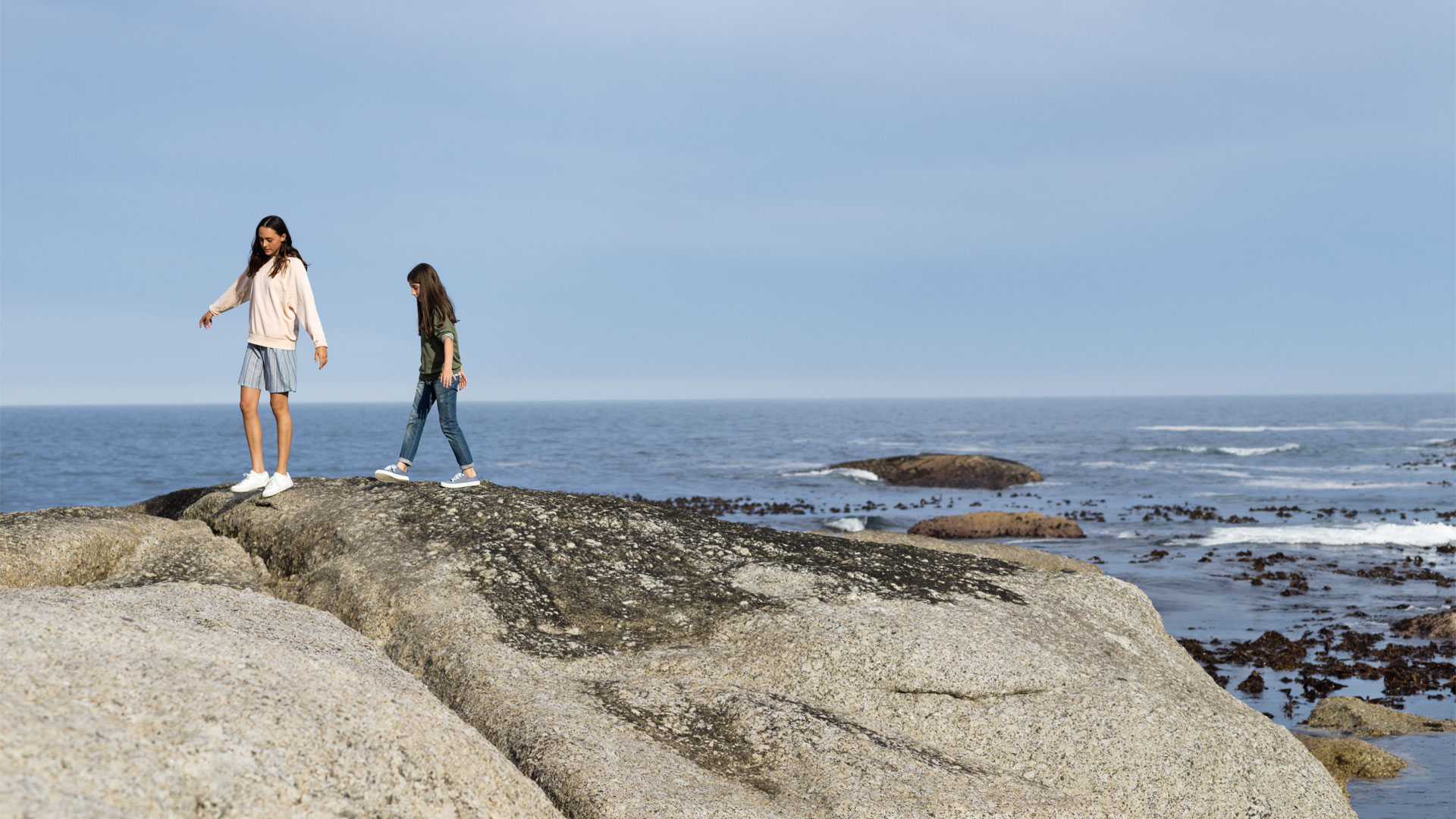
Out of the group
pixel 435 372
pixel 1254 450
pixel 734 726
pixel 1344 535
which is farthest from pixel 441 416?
pixel 1254 450

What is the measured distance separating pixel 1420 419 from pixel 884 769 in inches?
6419

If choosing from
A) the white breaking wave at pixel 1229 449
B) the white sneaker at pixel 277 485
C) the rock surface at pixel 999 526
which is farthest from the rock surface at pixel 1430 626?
the white breaking wave at pixel 1229 449

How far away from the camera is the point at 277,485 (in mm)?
8586

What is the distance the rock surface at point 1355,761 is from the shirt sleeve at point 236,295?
35.0 feet

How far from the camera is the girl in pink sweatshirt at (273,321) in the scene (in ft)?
27.9

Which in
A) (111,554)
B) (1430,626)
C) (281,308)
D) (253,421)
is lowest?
(1430,626)

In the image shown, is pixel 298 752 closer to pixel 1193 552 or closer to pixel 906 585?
pixel 906 585

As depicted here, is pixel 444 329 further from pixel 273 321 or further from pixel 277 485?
pixel 277 485

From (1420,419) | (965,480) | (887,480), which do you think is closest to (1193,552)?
(965,480)

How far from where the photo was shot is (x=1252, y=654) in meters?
14.1

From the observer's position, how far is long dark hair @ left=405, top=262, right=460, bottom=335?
9438 mm

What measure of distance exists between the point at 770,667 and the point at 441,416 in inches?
202

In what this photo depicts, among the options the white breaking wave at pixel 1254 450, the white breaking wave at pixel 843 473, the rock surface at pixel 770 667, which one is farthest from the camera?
the white breaking wave at pixel 1254 450

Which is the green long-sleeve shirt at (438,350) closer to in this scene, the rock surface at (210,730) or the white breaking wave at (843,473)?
the rock surface at (210,730)
